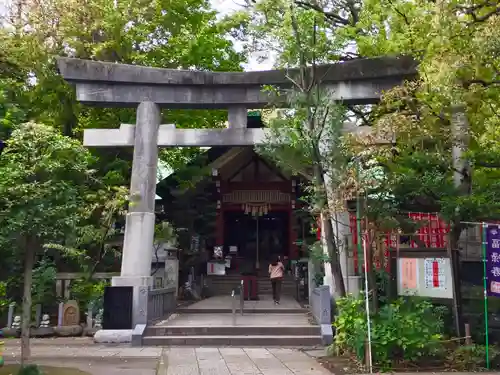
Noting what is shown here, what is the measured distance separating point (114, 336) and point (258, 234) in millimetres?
13412

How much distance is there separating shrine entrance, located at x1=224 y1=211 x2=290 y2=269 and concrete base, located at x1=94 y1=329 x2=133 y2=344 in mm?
12286

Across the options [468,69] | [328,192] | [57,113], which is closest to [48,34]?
[57,113]


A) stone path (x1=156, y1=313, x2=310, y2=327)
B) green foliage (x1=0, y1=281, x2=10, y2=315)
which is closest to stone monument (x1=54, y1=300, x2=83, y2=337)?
green foliage (x1=0, y1=281, x2=10, y2=315)

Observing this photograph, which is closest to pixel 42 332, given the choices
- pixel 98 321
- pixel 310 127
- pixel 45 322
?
pixel 45 322

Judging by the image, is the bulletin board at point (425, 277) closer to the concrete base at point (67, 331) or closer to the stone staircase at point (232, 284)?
A: the concrete base at point (67, 331)

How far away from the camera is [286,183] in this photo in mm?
23719

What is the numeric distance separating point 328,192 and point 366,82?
4.85 meters

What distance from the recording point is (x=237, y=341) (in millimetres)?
12367

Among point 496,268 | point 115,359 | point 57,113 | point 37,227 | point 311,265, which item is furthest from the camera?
point 57,113

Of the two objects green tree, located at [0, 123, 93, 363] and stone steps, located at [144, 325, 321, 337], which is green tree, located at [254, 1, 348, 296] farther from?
green tree, located at [0, 123, 93, 363]

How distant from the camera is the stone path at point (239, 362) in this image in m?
9.05

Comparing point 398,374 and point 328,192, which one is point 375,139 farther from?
point 398,374

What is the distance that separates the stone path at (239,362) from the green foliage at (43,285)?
18.1 feet

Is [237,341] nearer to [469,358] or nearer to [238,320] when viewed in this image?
[238,320]
